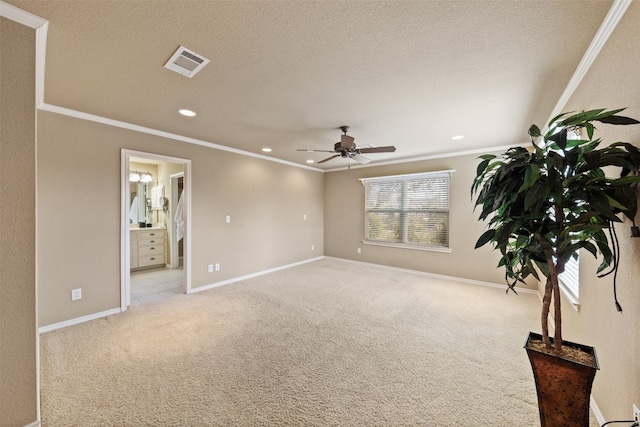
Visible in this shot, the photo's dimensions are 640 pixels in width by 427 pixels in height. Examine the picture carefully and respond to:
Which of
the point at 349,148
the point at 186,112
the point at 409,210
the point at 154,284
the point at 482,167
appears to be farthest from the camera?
the point at 409,210

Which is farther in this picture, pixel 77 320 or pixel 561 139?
pixel 77 320

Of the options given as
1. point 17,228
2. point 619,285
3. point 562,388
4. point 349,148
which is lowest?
point 562,388

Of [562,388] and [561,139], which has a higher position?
[561,139]

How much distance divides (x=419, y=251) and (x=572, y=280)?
110 inches

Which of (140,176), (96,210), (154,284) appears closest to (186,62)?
(96,210)

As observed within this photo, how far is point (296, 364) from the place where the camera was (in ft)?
7.03

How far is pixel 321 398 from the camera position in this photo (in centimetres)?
176

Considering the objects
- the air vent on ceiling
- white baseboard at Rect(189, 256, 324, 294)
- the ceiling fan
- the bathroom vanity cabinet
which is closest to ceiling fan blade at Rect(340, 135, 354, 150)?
the ceiling fan

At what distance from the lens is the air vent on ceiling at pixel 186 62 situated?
177 centimetres

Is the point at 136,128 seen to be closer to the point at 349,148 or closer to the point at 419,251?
the point at 349,148

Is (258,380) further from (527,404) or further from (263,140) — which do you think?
(263,140)

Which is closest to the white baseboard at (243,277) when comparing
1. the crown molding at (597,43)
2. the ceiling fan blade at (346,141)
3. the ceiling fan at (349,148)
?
the ceiling fan at (349,148)

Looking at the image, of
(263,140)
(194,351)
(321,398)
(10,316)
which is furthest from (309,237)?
(10,316)

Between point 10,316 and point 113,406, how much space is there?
839mm
